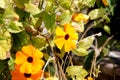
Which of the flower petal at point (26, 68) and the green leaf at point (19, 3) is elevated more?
the green leaf at point (19, 3)

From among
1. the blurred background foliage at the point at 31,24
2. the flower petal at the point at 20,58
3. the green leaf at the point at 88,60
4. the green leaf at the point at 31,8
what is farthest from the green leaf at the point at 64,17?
the green leaf at the point at 88,60

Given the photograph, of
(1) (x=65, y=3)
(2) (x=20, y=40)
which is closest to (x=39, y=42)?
(2) (x=20, y=40)

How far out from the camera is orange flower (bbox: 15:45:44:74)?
1.29 m

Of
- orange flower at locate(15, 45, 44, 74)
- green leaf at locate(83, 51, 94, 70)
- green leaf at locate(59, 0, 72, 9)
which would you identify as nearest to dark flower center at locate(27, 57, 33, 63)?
orange flower at locate(15, 45, 44, 74)

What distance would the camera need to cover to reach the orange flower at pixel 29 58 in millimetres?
1293

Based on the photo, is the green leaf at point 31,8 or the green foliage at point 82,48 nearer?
the green leaf at point 31,8

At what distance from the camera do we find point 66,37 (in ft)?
4.55

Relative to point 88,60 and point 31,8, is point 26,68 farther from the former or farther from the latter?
point 88,60

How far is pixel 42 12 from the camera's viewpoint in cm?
139

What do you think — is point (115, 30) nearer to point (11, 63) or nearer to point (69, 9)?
point (69, 9)

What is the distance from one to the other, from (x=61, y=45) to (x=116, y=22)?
3.88ft

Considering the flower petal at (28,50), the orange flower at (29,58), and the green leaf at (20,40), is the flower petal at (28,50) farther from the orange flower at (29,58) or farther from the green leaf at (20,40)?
the green leaf at (20,40)

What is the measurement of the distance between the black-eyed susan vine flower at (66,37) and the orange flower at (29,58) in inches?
4.0

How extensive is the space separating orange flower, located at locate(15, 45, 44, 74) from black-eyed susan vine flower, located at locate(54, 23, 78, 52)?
10 centimetres
